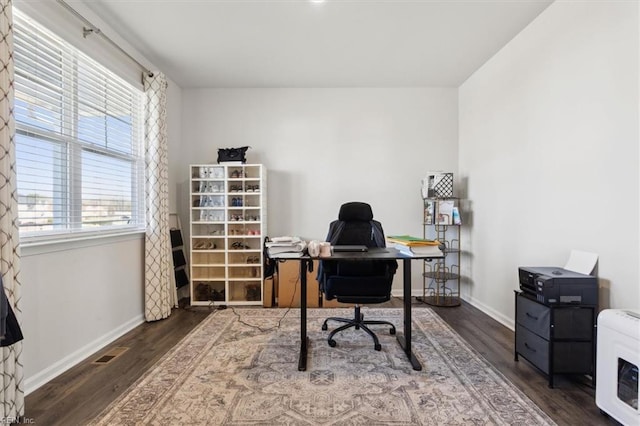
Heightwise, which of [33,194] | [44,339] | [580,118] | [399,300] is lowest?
[399,300]

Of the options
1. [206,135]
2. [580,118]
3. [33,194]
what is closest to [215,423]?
[33,194]

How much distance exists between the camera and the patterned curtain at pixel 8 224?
159cm

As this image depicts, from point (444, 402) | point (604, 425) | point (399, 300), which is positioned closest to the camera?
point (604, 425)

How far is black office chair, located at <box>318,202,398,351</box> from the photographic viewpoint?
2.43m

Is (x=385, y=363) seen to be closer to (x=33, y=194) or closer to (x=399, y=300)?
(x=399, y=300)

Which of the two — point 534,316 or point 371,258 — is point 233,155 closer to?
point 371,258

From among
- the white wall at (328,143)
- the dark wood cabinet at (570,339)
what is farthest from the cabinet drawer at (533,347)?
the white wall at (328,143)

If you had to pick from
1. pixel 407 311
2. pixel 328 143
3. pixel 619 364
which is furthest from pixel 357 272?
pixel 328 143

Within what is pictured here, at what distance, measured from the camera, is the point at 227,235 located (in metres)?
3.64

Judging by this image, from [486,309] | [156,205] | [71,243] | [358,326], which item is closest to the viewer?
[71,243]

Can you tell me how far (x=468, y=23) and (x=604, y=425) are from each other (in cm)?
302

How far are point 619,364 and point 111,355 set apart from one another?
11.0 feet

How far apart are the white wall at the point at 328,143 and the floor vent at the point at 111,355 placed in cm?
198

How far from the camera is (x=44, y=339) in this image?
201 cm
